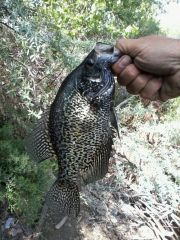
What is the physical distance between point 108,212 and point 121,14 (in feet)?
11.7

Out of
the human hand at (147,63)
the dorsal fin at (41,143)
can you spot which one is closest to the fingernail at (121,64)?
the human hand at (147,63)

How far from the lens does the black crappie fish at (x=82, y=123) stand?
1822 mm

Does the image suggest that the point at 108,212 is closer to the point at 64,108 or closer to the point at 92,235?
the point at 92,235

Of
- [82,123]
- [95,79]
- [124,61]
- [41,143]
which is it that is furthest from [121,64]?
[41,143]

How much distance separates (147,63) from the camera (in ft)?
6.23

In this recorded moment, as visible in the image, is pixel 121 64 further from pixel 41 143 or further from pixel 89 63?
pixel 41 143

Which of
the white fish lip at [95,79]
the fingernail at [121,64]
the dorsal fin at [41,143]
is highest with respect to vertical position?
the fingernail at [121,64]

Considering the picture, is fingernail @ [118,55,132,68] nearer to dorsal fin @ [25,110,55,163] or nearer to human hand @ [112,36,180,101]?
human hand @ [112,36,180,101]

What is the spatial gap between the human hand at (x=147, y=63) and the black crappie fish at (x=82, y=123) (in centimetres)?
6

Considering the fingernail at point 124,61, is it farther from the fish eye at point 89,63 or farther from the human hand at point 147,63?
the fish eye at point 89,63

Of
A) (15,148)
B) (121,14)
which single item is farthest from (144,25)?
(15,148)

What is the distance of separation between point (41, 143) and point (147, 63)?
0.54 m

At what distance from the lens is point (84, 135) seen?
1941 mm

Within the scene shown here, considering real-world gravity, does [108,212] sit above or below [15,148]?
below
